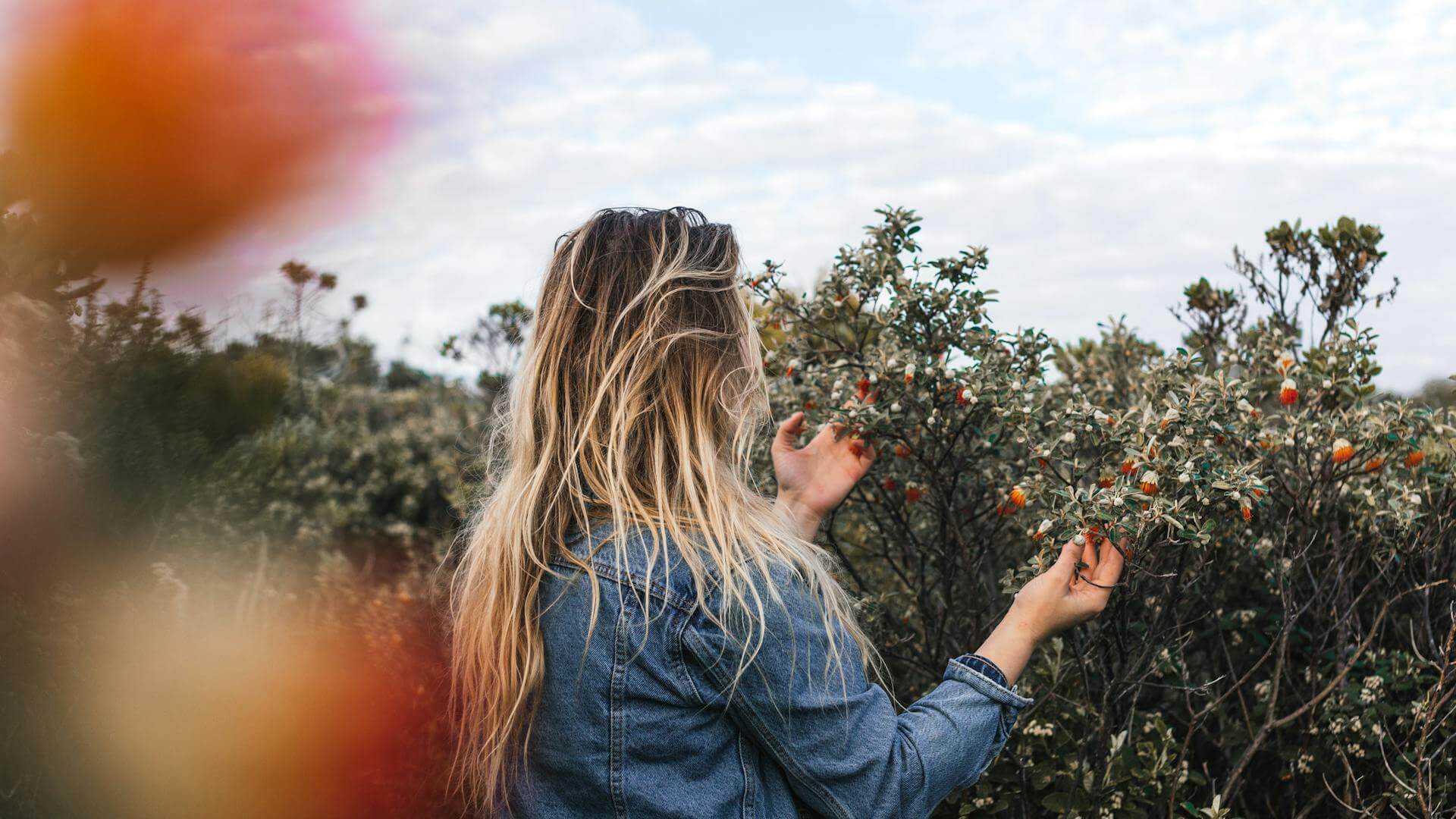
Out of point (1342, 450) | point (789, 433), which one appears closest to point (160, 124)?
point (789, 433)

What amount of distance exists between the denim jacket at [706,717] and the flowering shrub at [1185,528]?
60 centimetres

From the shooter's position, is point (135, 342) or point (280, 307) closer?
point (135, 342)

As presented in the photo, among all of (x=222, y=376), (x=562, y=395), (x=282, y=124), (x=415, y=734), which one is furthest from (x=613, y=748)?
(x=282, y=124)

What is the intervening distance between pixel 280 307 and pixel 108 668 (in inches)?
107

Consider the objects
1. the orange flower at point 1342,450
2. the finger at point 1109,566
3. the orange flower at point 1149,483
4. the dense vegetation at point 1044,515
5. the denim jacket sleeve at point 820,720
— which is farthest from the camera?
the orange flower at point 1342,450

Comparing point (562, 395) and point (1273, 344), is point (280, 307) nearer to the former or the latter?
point (562, 395)

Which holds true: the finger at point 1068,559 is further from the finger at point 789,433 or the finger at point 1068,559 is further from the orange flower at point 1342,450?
the orange flower at point 1342,450

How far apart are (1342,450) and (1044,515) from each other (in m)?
0.74

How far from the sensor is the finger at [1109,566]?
1797 millimetres

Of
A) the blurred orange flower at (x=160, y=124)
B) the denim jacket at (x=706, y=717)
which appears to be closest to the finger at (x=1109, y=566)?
the denim jacket at (x=706, y=717)

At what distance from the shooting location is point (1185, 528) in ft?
6.23

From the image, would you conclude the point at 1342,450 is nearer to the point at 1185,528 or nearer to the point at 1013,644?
the point at 1185,528

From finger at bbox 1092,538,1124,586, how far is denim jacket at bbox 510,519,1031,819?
39 cm

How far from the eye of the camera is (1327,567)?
2551 mm
